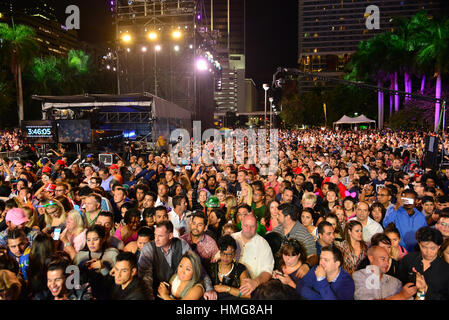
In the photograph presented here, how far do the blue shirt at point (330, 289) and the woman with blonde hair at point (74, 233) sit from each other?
2534 mm

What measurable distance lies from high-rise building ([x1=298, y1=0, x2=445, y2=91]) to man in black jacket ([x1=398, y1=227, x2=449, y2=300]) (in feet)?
485

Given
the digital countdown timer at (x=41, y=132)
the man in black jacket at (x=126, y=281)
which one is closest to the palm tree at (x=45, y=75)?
the digital countdown timer at (x=41, y=132)

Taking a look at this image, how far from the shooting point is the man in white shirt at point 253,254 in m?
3.46

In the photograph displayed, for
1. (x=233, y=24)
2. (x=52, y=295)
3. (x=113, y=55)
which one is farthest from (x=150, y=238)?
(x=233, y=24)

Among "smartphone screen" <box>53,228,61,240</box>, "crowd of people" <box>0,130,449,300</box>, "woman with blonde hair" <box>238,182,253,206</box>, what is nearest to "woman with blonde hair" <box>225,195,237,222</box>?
"crowd of people" <box>0,130,449,300</box>

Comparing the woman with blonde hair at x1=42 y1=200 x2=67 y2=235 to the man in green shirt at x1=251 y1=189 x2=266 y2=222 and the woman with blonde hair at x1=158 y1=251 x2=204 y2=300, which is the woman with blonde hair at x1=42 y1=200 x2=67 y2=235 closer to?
the woman with blonde hair at x1=158 y1=251 x2=204 y2=300

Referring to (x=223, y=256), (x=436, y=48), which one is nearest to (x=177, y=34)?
(x=436, y=48)

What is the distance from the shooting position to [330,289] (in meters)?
3.00

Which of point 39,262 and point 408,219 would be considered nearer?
point 39,262

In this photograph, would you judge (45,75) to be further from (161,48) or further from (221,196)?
(221,196)

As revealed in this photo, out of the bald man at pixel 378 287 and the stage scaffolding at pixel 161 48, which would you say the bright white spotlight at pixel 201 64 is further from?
the bald man at pixel 378 287

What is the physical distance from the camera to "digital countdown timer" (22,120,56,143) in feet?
44.8

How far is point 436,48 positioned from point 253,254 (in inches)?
1320

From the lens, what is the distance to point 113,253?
3441mm
